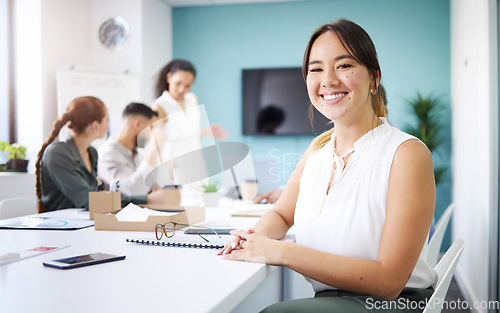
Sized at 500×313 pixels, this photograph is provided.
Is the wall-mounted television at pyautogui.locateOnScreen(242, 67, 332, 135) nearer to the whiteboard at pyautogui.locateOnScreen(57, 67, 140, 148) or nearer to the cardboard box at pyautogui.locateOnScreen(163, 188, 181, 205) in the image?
the whiteboard at pyautogui.locateOnScreen(57, 67, 140, 148)

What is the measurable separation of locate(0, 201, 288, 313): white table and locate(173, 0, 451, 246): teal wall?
3976 millimetres

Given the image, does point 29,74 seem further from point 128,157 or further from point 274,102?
point 274,102

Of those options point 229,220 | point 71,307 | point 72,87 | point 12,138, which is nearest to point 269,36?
point 72,87

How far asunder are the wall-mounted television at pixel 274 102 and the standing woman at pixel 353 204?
4.08 meters

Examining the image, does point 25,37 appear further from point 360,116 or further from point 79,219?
point 360,116

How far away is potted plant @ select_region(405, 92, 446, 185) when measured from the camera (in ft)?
16.2

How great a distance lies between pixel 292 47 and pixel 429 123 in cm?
181

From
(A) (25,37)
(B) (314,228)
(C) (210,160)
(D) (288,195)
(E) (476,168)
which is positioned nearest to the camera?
(B) (314,228)

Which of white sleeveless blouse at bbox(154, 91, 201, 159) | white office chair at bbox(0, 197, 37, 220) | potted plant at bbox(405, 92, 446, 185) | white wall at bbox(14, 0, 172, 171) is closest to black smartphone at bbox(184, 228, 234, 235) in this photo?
white sleeveless blouse at bbox(154, 91, 201, 159)

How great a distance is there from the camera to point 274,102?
221 inches

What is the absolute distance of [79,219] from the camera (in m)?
1.92

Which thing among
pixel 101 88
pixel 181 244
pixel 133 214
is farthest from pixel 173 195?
pixel 101 88

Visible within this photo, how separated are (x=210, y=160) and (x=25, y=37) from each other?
3.81 meters

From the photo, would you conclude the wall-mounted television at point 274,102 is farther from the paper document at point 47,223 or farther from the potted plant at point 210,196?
the paper document at point 47,223
